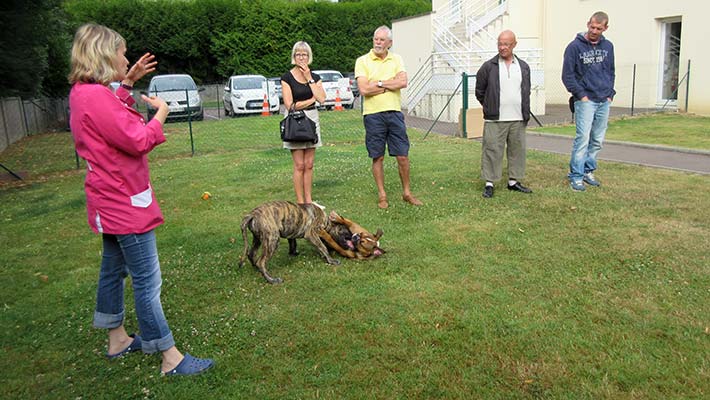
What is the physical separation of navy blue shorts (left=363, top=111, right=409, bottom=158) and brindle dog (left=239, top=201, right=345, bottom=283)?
5.98ft

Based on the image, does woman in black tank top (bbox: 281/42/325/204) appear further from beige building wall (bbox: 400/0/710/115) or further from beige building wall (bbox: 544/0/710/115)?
beige building wall (bbox: 544/0/710/115)

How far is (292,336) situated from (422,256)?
1.67 m

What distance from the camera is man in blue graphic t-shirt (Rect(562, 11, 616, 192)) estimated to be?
6699 millimetres

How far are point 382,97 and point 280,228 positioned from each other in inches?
97.3

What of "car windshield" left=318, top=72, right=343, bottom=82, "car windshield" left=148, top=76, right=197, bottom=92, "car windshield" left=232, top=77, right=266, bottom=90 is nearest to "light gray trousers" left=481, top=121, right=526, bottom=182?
"car windshield" left=148, top=76, right=197, bottom=92

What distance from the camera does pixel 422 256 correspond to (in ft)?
15.9

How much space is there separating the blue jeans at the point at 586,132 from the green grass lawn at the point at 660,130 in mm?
3916

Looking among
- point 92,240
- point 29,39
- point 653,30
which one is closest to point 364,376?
point 92,240

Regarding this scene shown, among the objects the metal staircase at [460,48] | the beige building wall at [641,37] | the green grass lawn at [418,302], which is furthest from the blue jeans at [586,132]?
the beige building wall at [641,37]

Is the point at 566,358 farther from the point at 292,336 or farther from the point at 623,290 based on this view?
the point at 292,336

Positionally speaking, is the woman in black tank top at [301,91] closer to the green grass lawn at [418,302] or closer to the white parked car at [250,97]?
the green grass lawn at [418,302]

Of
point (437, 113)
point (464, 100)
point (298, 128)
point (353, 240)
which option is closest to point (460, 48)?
point (437, 113)

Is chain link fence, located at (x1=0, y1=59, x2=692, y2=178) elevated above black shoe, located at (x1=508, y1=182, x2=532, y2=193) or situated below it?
above

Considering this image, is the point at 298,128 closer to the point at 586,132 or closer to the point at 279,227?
the point at 279,227
